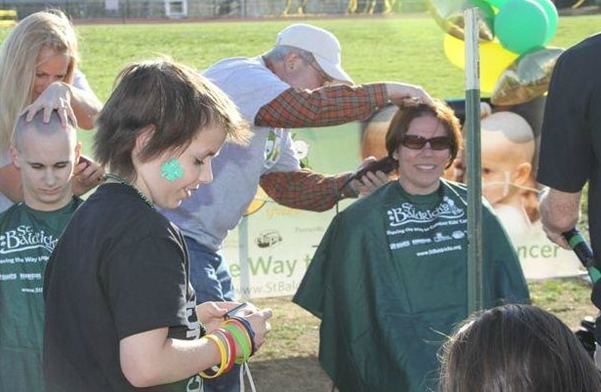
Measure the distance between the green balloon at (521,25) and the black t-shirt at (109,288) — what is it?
8.39 feet

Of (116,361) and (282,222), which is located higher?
(116,361)

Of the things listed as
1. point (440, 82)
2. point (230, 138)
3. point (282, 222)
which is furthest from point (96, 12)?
point (230, 138)

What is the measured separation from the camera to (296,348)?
211 inches

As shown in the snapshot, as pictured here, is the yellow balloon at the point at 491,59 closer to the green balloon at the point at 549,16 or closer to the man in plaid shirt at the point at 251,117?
the green balloon at the point at 549,16

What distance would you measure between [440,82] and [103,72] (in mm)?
3490

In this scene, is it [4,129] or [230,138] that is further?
[4,129]

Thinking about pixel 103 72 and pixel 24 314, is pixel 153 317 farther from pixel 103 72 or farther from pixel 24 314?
pixel 103 72

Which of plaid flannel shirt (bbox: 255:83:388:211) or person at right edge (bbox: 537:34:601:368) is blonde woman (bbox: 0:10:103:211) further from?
person at right edge (bbox: 537:34:601:368)

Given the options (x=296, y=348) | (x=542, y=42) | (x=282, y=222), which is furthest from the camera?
(x=282, y=222)

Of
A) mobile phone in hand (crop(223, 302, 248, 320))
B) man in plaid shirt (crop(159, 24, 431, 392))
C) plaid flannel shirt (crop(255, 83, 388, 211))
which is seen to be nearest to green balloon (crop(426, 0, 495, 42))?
man in plaid shirt (crop(159, 24, 431, 392))

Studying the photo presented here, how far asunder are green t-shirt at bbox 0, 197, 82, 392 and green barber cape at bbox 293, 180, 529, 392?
1.25m

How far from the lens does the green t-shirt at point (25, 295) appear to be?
319cm

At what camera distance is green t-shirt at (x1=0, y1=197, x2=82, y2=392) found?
3.19 metres

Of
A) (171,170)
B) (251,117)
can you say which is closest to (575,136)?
(171,170)
